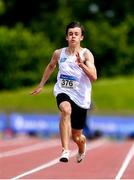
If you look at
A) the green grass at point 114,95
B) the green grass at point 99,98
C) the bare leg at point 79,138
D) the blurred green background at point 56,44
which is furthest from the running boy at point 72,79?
the blurred green background at point 56,44

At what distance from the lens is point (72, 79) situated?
934 cm

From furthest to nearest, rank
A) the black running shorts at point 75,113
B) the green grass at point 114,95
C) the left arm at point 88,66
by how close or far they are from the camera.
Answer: the green grass at point 114,95 → the black running shorts at point 75,113 → the left arm at point 88,66

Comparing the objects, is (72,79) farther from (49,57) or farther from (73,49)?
(49,57)

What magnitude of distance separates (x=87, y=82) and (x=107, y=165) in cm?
384

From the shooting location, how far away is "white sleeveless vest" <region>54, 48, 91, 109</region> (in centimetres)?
930

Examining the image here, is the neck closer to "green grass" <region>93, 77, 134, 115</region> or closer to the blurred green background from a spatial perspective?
"green grass" <region>93, 77, 134, 115</region>

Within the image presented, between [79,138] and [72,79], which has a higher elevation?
[72,79]

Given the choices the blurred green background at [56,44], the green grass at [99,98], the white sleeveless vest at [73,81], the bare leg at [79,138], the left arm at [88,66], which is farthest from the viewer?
the blurred green background at [56,44]

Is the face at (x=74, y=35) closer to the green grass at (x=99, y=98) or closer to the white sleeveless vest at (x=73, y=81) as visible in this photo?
the white sleeveless vest at (x=73, y=81)

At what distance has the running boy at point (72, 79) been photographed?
917 cm

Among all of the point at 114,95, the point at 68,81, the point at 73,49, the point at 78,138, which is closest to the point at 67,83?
the point at 68,81

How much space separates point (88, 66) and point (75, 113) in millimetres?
757

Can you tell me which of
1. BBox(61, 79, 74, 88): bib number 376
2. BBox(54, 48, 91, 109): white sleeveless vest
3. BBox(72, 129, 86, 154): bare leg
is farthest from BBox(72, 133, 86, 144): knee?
BBox(61, 79, 74, 88): bib number 376

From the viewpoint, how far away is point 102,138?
32.7 metres
